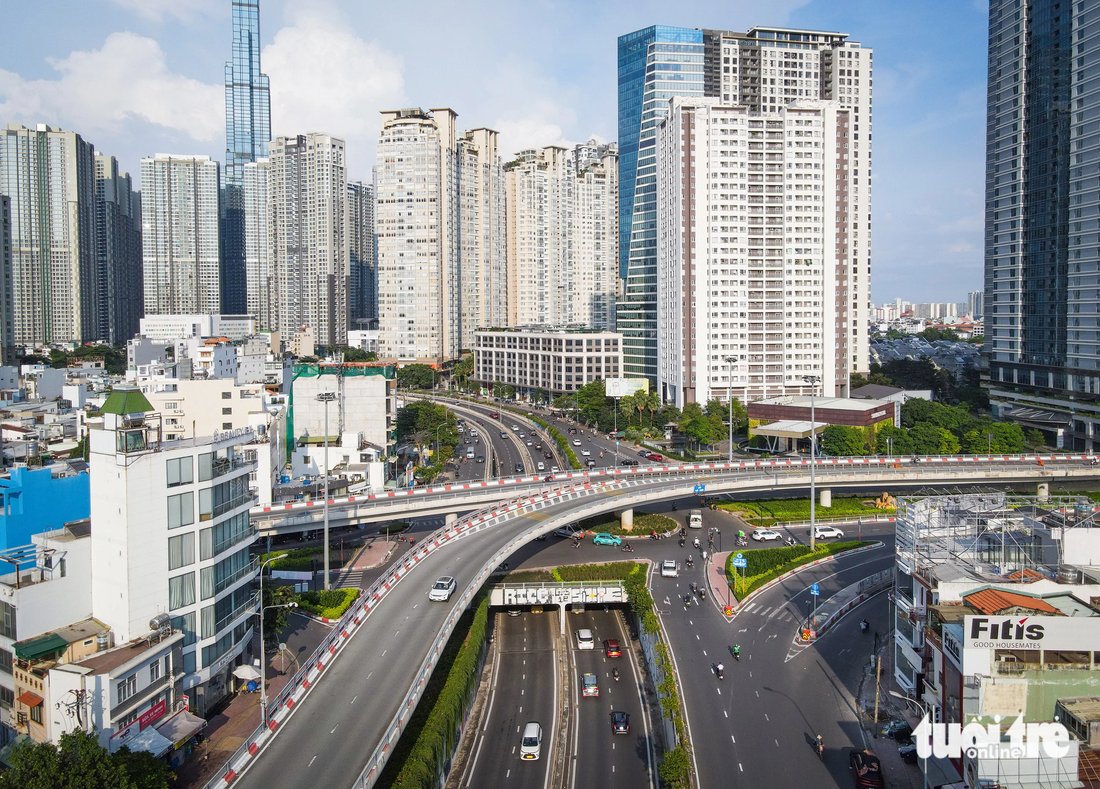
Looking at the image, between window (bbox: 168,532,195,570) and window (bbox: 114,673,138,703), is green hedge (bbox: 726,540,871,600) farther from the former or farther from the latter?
window (bbox: 114,673,138,703)

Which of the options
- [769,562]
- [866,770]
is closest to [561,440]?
[769,562]

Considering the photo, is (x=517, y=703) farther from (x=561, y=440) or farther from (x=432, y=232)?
(x=432, y=232)

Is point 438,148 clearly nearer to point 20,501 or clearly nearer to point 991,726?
point 20,501

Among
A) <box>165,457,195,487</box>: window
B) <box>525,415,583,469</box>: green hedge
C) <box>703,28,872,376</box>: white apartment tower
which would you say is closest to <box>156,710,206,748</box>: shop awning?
<box>165,457,195,487</box>: window

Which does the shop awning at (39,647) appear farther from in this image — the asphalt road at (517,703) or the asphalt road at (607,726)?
the asphalt road at (607,726)

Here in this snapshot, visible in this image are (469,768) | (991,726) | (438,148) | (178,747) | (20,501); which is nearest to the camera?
(991,726)

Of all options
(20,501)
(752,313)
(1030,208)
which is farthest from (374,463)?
(1030,208)

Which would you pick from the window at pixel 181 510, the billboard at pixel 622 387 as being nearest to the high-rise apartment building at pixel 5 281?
the billboard at pixel 622 387
